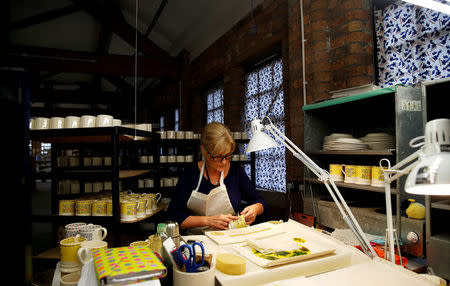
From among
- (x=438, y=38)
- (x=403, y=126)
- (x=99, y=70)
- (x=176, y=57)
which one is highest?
(x=176, y=57)

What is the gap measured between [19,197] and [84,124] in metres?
1.94

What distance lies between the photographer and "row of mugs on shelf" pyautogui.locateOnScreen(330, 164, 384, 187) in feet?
6.39

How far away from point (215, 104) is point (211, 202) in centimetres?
404

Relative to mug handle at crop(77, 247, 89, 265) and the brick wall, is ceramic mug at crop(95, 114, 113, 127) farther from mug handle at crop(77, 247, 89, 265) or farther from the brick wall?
the brick wall

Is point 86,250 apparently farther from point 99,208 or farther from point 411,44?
point 411,44

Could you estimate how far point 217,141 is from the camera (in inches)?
76.2

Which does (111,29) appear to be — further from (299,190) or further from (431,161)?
(431,161)

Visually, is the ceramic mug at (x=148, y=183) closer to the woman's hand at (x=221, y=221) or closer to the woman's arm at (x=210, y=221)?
the woman's arm at (x=210, y=221)

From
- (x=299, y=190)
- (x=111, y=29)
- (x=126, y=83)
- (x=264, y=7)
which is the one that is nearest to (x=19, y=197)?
(x=299, y=190)

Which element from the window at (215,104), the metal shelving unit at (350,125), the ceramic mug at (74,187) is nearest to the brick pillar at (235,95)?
the window at (215,104)

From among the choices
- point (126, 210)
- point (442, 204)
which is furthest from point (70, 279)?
point (442, 204)

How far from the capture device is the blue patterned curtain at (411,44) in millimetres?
2123

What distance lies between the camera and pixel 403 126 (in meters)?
1.76

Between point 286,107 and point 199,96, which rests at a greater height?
point 199,96
